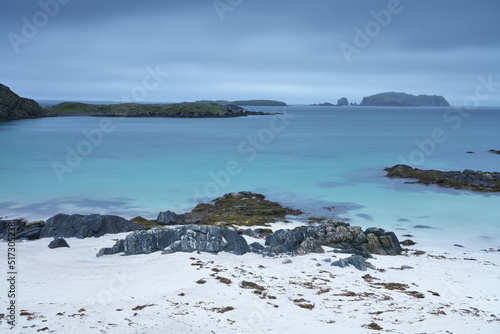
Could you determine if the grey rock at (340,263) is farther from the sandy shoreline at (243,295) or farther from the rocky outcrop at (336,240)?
the rocky outcrop at (336,240)

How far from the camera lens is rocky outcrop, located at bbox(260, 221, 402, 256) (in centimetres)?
1355

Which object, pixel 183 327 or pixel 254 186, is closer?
pixel 183 327

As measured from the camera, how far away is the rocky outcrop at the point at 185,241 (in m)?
12.8

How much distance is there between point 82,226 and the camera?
15.3 meters

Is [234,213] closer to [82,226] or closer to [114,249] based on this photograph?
[82,226]

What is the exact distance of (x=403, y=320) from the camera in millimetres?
8344

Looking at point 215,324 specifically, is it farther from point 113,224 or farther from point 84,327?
point 113,224

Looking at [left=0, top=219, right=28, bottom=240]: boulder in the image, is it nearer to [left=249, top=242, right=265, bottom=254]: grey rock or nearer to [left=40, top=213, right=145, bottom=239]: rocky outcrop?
[left=40, top=213, right=145, bottom=239]: rocky outcrop

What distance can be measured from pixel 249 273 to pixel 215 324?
120 inches

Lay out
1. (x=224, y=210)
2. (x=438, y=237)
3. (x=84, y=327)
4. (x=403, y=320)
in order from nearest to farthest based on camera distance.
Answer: (x=84, y=327)
(x=403, y=320)
(x=438, y=237)
(x=224, y=210)

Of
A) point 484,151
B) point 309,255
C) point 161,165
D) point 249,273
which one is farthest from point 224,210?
point 484,151

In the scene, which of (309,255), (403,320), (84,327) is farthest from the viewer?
(309,255)

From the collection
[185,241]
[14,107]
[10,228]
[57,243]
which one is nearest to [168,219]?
[185,241]

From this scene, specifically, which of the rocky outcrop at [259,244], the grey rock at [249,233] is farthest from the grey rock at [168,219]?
the rocky outcrop at [259,244]
